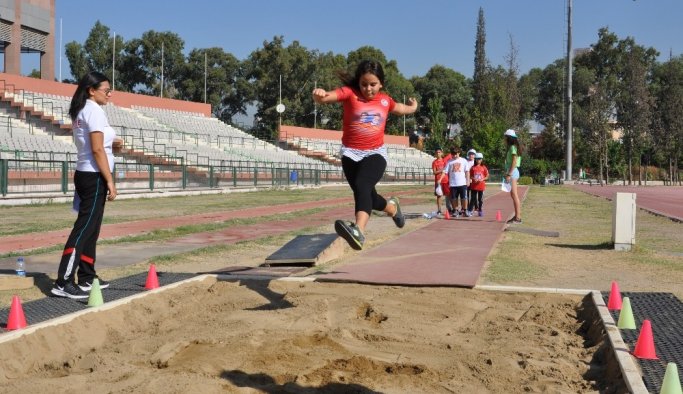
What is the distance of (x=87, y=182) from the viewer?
6789 millimetres

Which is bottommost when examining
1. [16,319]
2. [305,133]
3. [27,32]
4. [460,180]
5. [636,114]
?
[16,319]

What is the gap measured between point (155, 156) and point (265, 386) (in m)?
37.5

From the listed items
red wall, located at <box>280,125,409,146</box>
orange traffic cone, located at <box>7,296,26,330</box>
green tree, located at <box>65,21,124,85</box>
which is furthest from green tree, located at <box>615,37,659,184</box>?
orange traffic cone, located at <box>7,296,26,330</box>

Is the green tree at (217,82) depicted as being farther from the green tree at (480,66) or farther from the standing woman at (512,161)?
the standing woman at (512,161)

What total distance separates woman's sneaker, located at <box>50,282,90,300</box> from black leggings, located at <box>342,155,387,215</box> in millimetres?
2666

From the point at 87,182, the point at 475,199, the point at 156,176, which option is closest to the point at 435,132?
the point at 156,176

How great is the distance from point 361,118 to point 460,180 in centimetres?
1093

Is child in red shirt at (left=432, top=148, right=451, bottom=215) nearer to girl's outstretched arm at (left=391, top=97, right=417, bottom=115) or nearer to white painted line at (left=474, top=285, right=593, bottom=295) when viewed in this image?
girl's outstretched arm at (left=391, top=97, right=417, bottom=115)

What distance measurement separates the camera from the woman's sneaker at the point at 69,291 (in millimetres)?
6590

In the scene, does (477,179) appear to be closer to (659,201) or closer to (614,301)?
(614,301)

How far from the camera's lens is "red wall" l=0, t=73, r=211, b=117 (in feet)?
133

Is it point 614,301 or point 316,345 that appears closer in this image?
point 316,345

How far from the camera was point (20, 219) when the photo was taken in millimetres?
17562

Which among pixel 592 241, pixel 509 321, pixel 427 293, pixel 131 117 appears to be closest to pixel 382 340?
pixel 509 321
